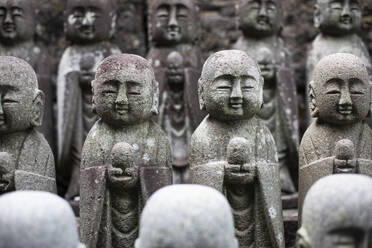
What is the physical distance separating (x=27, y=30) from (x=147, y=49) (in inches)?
76.6

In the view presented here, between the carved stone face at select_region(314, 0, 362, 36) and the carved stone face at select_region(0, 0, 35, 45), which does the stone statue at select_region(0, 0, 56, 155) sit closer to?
the carved stone face at select_region(0, 0, 35, 45)

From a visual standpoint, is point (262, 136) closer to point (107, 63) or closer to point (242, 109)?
point (242, 109)

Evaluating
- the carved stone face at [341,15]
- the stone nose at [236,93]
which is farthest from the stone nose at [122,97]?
Result: the carved stone face at [341,15]

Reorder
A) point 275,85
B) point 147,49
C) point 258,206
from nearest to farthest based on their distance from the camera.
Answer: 1. point 258,206
2. point 275,85
3. point 147,49

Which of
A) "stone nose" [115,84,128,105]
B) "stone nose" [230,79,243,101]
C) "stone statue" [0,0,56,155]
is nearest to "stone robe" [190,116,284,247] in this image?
"stone nose" [230,79,243,101]

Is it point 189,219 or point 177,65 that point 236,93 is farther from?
point 177,65

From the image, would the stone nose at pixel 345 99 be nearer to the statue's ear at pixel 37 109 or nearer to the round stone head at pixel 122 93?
the round stone head at pixel 122 93

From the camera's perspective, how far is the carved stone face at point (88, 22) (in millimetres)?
12102

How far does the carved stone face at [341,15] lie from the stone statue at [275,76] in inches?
20.9

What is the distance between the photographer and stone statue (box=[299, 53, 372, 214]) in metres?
9.38

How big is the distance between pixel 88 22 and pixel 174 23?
0.96 m

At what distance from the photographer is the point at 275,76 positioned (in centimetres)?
1195

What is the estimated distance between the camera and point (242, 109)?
9.37 m

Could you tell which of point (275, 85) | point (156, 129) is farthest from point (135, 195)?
point (275, 85)
